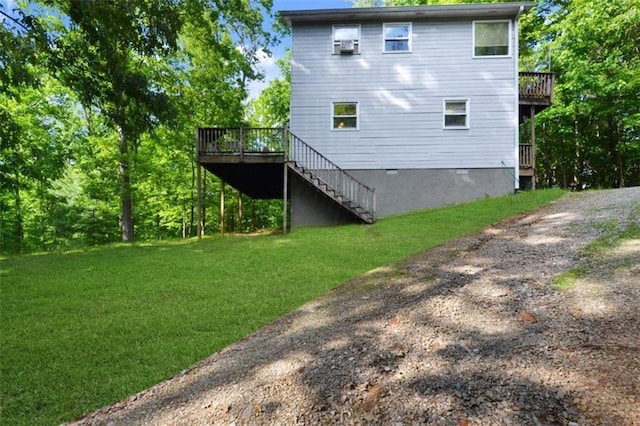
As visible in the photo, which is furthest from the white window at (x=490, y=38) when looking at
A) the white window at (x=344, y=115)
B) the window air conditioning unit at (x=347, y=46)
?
the white window at (x=344, y=115)

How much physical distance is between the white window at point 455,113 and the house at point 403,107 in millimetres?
34

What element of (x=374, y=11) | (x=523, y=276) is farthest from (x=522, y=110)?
(x=523, y=276)

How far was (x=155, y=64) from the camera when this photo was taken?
14.8m

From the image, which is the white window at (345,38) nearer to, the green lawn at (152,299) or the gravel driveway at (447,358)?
the green lawn at (152,299)

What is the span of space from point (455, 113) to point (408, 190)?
10.2ft

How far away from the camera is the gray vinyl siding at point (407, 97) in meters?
12.5

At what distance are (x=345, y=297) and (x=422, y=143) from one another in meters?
9.15

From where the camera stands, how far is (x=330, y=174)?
12.7 m

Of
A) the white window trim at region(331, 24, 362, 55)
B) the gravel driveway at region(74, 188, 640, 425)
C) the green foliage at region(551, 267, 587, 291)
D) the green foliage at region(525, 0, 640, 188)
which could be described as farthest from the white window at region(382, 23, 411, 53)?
the green foliage at region(551, 267, 587, 291)

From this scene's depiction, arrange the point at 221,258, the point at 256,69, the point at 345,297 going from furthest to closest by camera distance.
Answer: the point at 256,69, the point at 221,258, the point at 345,297

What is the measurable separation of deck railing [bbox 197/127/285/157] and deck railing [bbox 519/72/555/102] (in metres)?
8.91

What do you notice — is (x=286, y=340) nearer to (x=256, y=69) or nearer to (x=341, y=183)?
(x=341, y=183)

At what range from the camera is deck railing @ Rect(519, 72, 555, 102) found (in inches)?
518

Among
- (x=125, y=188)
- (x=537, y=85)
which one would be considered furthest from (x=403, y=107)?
(x=125, y=188)
